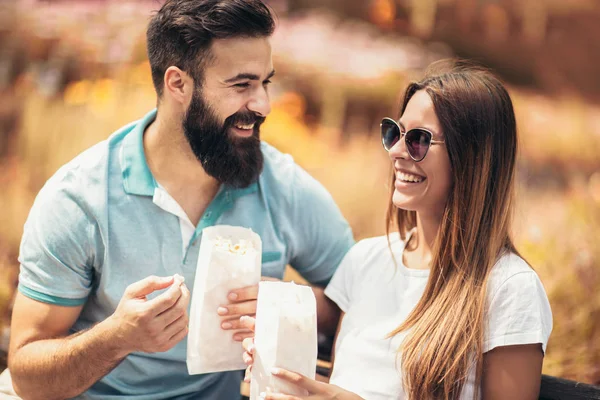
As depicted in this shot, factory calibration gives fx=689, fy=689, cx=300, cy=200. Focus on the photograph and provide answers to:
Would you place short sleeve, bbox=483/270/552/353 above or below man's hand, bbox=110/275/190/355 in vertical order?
above

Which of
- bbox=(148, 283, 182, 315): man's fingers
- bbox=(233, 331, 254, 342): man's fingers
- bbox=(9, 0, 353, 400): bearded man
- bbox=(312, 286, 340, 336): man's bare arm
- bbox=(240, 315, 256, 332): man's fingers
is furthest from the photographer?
bbox=(312, 286, 340, 336): man's bare arm

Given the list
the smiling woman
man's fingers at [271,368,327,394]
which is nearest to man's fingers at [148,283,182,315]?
the smiling woman

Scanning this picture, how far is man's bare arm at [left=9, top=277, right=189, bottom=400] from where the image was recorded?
6.93ft

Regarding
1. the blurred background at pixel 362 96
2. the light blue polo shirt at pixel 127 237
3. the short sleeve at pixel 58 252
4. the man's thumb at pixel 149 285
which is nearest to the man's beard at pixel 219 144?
the light blue polo shirt at pixel 127 237

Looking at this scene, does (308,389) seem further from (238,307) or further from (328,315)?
(328,315)

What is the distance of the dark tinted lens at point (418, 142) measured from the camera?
2.21m

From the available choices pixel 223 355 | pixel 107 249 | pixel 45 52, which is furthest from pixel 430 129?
pixel 45 52

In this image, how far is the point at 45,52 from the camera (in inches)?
203

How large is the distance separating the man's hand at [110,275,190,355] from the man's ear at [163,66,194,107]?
804 mm

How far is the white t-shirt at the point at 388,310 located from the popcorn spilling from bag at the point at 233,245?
44 centimetres

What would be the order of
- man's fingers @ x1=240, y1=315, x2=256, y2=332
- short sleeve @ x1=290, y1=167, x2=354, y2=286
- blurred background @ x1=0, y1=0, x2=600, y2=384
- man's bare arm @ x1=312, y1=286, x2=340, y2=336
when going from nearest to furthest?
man's fingers @ x1=240, y1=315, x2=256, y2=332 < man's bare arm @ x1=312, y1=286, x2=340, y2=336 < short sleeve @ x1=290, y1=167, x2=354, y2=286 < blurred background @ x1=0, y1=0, x2=600, y2=384

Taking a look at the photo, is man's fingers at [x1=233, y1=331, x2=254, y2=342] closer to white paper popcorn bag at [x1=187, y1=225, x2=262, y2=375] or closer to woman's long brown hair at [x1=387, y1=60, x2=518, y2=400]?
white paper popcorn bag at [x1=187, y1=225, x2=262, y2=375]

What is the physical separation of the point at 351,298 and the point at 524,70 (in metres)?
2.31

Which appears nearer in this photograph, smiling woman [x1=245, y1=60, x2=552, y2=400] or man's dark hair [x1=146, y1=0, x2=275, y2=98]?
smiling woman [x1=245, y1=60, x2=552, y2=400]
